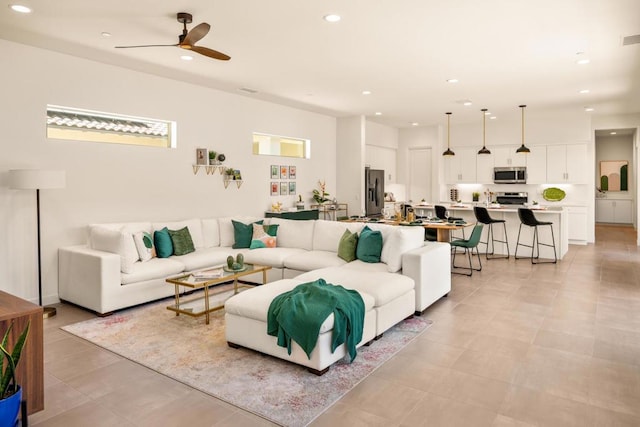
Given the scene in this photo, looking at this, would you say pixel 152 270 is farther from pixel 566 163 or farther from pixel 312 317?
pixel 566 163

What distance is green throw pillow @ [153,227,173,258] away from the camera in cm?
552

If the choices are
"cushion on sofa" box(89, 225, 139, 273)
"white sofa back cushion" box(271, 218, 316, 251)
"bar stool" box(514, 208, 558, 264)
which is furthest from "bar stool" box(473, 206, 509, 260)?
"cushion on sofa" box(89, 225, 139, 273)

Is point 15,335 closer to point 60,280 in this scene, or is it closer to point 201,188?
point 60,280

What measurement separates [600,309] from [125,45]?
19.7ft

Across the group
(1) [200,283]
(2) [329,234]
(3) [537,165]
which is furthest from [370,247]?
(3) [537,165]

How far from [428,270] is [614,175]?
1161 cm

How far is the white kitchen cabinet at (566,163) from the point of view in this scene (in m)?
9.70

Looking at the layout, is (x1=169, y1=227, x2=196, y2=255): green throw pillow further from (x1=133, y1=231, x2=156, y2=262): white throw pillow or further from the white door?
the white door

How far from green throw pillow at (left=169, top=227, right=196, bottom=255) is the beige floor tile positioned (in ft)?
12.7

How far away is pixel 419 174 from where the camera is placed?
1186 centimetres

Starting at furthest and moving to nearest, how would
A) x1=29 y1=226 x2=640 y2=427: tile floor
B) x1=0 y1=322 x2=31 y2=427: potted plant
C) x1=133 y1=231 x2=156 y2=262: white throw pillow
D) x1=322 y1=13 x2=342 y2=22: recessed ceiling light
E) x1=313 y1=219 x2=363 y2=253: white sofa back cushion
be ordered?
1. x1=313 y1=219 x2=363 y2=253: white sofa back cushion
2. x1=133 y1=231 x2=156 y2=262: white throw pillow
3. x1=322 y1=13 x2=342 y2=22: recessed ceiling light
4. x1=29 y1=226 x2=640 y2=427: tile floor
5. x1=0 y1=322 x2=31 y2=427: potted plant

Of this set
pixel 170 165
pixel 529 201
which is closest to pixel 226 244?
pixel 170 165

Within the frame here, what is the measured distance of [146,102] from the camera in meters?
6.05

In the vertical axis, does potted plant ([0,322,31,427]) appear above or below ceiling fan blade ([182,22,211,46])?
below
